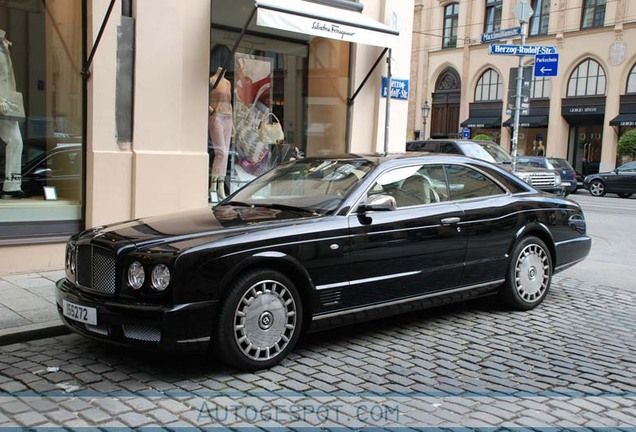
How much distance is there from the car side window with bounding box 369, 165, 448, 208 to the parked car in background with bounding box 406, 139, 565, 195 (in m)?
9.48

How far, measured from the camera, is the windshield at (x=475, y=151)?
15.6m

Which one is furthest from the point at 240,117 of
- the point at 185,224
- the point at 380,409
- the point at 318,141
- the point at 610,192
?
the point at 610,192

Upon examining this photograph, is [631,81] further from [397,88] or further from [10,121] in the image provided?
[10,121]

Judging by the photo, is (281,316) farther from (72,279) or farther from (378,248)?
(72,279)

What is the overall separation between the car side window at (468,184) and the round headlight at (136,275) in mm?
2995

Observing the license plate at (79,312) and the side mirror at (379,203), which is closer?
the license plate at (79,312)

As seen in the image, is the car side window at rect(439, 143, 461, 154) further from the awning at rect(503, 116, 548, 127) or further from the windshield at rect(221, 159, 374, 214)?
the awning at rect(503, 116, 548, 127)

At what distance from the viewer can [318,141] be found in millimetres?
Result: 11305

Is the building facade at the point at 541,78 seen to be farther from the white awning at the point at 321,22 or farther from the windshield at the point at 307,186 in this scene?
the windshield at the point at 307,186

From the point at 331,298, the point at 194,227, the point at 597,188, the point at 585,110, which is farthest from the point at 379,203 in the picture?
the point at 585,110

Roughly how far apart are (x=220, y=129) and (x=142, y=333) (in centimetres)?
601

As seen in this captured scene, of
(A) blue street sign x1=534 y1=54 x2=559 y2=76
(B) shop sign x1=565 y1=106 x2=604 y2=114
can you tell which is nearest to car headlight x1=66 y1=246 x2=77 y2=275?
(A) blue street sign x1=534 y1=54 x2=559 y2=76

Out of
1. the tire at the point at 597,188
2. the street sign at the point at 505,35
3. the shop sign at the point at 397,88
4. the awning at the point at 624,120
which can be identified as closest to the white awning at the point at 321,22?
the shop sign at the point at 397,88

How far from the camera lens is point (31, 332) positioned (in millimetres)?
5137
